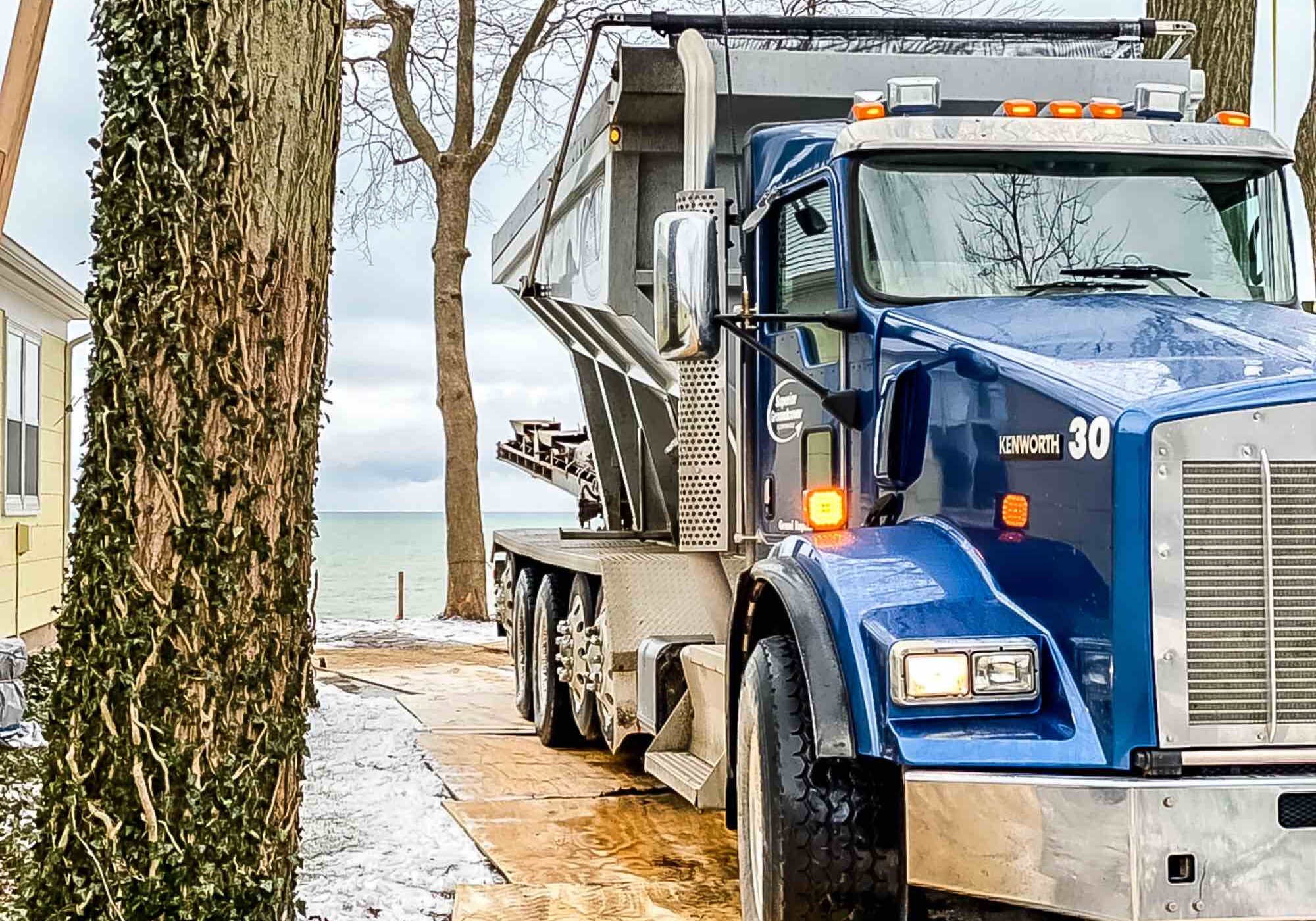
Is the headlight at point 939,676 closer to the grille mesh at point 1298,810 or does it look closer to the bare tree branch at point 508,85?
the grille mesh at point 1298,810

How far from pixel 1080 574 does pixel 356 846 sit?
364 centimetres

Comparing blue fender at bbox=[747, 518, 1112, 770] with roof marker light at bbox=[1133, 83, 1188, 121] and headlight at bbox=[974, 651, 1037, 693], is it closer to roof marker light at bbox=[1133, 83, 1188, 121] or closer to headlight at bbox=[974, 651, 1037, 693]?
headlight at bbox=[974, 651, 1037, 693]

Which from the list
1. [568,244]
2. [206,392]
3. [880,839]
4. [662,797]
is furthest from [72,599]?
[568,244]

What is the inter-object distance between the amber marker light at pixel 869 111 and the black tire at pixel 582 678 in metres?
3.78

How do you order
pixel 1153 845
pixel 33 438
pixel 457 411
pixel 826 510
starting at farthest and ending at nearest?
1. pixel 457 411
2. pixel 33 438
3. pixel 826 510
4. pixel 1153 845

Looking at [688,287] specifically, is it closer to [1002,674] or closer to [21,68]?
[1002,674]

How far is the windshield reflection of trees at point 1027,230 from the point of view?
5152 mm

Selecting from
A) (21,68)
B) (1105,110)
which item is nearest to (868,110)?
(1105,110)

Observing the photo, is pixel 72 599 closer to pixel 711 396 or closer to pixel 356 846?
pixel 356 846

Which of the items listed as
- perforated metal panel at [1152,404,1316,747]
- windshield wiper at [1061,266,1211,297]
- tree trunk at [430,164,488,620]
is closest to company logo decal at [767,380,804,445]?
windshield wiper at [1061,266,1211,297]

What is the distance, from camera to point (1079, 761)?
3732 mm

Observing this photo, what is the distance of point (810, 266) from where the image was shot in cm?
566

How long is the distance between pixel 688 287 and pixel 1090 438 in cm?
165

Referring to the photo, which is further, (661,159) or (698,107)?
(661,159)
